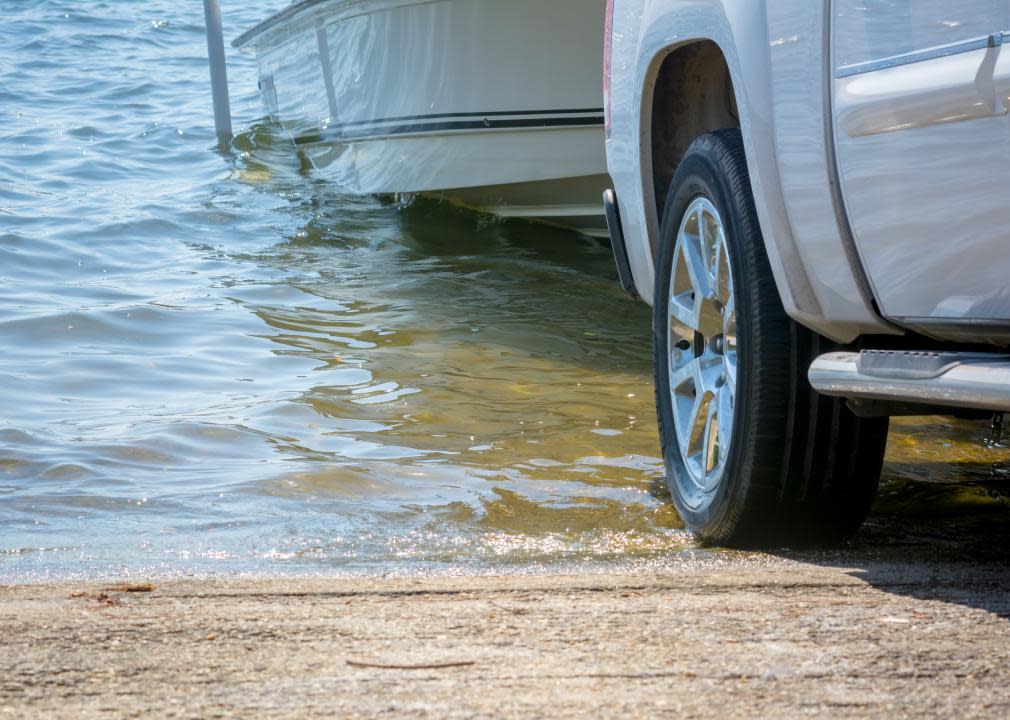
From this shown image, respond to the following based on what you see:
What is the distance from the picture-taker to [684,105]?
3.02m

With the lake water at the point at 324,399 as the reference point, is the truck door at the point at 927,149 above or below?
above

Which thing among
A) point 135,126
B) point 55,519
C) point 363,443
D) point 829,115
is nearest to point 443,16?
point 363,443

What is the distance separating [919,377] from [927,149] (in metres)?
0.34

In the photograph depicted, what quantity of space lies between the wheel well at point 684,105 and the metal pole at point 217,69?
9.32 m

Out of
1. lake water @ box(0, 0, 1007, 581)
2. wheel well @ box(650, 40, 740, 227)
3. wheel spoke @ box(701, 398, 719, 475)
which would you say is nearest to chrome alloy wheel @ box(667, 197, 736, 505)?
wheel spoke @ box(701, 398, 719, 475)

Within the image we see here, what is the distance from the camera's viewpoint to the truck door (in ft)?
5.48

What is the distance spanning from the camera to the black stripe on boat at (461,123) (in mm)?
6473

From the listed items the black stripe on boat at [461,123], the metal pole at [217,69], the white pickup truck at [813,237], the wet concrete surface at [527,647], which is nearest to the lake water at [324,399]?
the white pickup truck at [813,237]

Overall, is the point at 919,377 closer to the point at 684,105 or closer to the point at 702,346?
the point at 702,346

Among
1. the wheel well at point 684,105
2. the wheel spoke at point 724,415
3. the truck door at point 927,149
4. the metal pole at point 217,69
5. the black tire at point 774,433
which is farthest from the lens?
the metal pole at point 217,69

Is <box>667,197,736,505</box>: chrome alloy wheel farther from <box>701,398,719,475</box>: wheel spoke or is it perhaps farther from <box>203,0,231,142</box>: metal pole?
<box>203,0,231,142</box>: metal pole

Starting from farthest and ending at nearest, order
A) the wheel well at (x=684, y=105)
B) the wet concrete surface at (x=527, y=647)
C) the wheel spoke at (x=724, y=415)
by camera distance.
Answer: the wheel well at (x=684, y=105) < the wheel spoke at (x=724, y=415) < the wet concrete surface at (x=527, y=647)

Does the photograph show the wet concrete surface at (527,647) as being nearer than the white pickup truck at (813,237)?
Yes

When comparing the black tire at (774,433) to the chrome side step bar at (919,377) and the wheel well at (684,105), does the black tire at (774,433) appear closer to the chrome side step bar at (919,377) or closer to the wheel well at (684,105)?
the chrome side step bar at (919,377)
